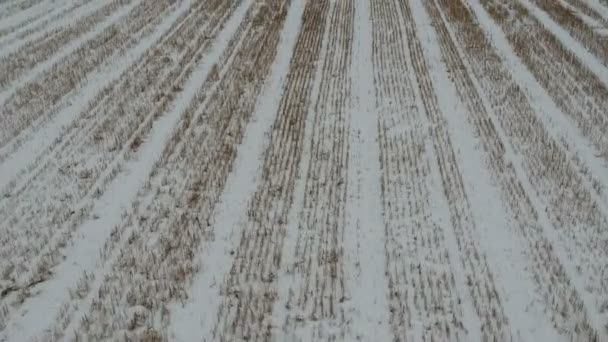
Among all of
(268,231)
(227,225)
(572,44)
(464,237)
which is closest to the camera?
(464,237)

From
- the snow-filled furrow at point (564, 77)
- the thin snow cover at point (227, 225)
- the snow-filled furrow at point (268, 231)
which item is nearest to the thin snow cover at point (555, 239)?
the snow-filled furrow at point (564, 77)

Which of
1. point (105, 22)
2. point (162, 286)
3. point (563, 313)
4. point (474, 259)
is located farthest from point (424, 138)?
point (105, 22)

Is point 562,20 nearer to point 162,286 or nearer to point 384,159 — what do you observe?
point 384,159

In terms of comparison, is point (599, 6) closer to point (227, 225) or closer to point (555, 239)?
point (555, 239)

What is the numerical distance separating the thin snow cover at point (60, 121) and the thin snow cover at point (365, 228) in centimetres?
625

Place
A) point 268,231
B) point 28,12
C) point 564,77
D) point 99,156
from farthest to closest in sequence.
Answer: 1. point 28,12
2. point 564,77
3. point 99,156
4. point 268,231

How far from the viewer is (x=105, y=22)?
2112 cm

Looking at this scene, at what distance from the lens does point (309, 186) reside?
10367 mm

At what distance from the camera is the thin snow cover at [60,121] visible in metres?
11.5

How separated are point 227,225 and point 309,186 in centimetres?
179

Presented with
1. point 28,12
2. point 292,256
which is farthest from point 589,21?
point 28,12

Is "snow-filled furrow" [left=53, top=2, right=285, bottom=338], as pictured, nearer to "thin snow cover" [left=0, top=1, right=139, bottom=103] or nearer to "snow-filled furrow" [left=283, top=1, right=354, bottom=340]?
"snow-filled furrow" [left=283, top=1, right=354, bottom=340]

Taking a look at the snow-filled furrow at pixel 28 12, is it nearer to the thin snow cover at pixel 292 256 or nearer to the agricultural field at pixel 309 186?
the agricultural field at pixel 309 186

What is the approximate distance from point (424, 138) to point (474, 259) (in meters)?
4.07
